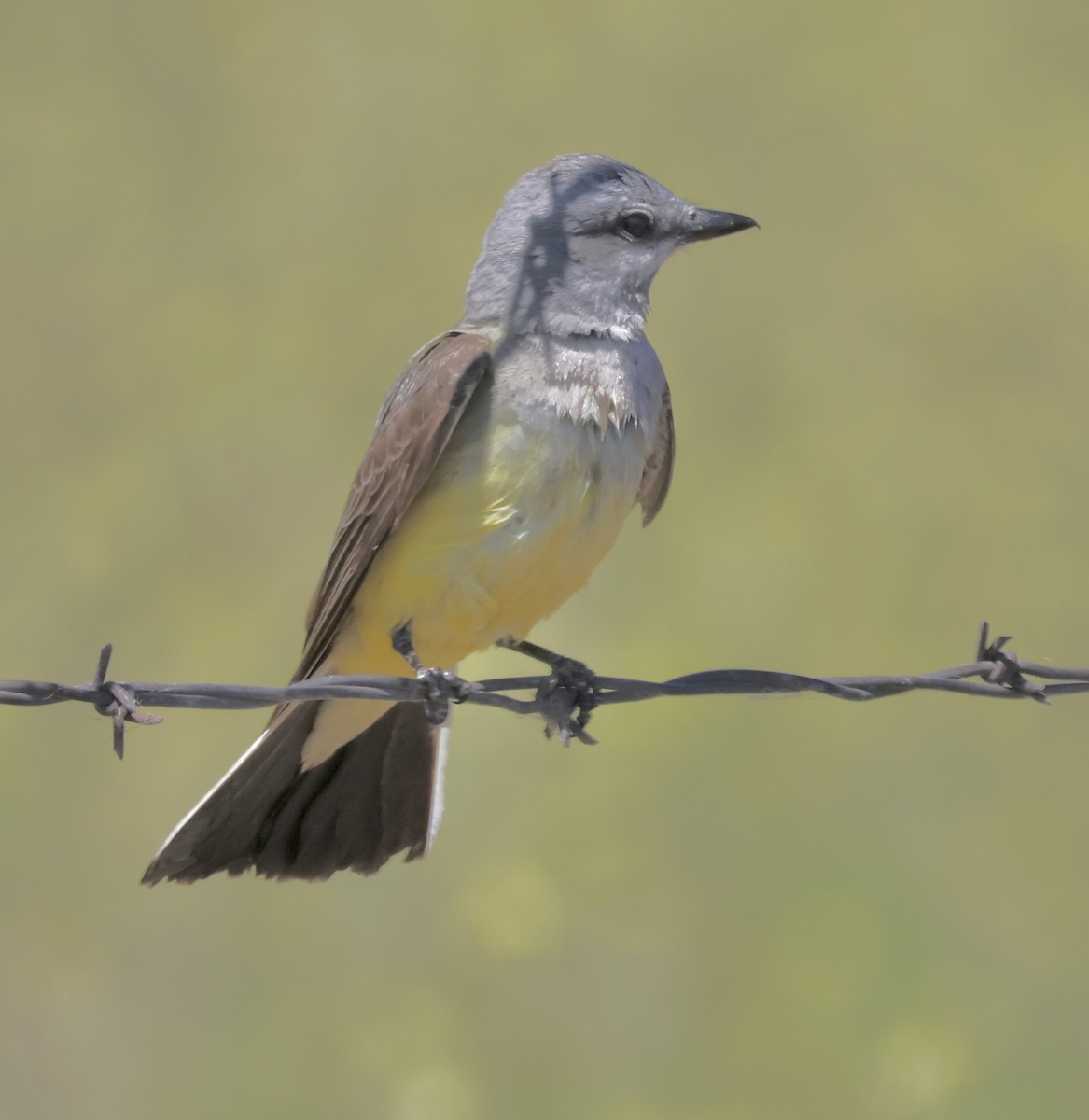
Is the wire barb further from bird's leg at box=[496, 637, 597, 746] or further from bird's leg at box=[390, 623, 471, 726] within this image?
bird's leg at box=[496, 637, 597, 746]

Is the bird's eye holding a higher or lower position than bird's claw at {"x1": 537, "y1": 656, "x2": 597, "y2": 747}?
higher

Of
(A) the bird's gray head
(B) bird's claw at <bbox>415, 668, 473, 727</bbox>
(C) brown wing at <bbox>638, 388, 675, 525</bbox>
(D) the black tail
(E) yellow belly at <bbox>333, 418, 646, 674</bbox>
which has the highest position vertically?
(A) the bird's gray head

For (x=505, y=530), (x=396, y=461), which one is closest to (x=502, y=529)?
(x=505, y=530)

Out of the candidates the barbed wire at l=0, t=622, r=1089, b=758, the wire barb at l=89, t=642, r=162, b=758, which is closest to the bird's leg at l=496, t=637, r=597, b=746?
the barbed wire at l=0, t=622, r=1089, b=758

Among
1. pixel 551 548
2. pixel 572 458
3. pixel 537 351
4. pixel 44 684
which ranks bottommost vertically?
pixel 44 684

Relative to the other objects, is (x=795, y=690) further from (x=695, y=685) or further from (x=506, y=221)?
(x=506, y=221)

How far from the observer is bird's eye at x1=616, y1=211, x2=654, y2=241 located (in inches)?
165

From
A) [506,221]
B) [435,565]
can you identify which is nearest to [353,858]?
[435,565]

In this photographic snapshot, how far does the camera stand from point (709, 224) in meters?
4.26

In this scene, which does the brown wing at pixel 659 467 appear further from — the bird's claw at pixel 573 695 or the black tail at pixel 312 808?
the black tail at pixel 312 808

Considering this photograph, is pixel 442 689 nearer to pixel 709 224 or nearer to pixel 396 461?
pixel 396 461

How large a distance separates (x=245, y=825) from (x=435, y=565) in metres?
0.96

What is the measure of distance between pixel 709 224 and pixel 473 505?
4.12 ft

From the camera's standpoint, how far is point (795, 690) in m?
3.02
